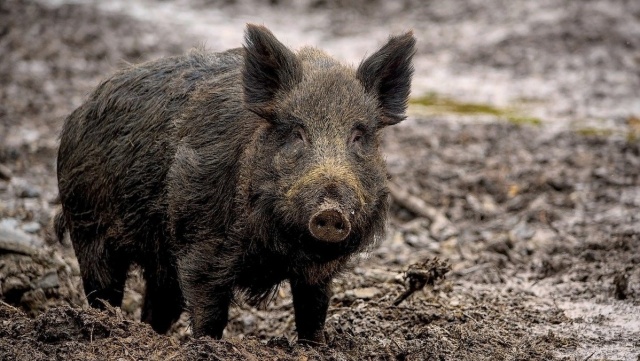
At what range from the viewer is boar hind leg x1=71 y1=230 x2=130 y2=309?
6801mm

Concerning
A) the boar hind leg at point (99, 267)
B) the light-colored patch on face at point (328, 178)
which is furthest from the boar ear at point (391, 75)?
the boar hind leg at point (99, 267)

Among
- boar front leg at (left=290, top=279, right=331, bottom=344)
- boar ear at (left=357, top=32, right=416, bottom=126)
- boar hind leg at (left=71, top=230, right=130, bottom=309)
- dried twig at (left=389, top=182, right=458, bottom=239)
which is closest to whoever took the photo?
boar ear at (left=357, top=32, right=416, bottom=126)

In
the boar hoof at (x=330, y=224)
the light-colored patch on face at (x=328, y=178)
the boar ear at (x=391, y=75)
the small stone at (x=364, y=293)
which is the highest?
the boar ear at (x=391, y=75)

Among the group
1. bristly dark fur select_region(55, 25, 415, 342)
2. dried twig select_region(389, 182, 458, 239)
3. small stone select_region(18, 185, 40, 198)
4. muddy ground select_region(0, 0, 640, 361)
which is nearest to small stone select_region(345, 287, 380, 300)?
muddy ground select_region(0, 0, 640, 361)

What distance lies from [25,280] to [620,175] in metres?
6.67

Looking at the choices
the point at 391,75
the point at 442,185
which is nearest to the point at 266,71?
the point at 391,75

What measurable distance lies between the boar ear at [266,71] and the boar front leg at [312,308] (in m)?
1.14

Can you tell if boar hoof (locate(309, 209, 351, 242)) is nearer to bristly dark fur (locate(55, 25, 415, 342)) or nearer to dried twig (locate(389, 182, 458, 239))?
bristly dark fur (locate(55, 25, 415, 342))

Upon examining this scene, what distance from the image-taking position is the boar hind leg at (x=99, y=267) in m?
6.80

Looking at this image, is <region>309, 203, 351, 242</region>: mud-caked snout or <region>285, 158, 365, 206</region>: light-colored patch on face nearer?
<region>309, 203, 351, 242</region>: mud-caked snout

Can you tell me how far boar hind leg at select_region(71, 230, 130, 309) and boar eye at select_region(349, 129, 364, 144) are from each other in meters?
2.05

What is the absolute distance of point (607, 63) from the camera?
54.0 feet

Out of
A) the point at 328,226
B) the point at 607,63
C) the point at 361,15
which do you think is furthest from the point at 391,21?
the point at 328,226

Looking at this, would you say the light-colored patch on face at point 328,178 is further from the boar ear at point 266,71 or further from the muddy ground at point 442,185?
the muddy ground at point 442,185
